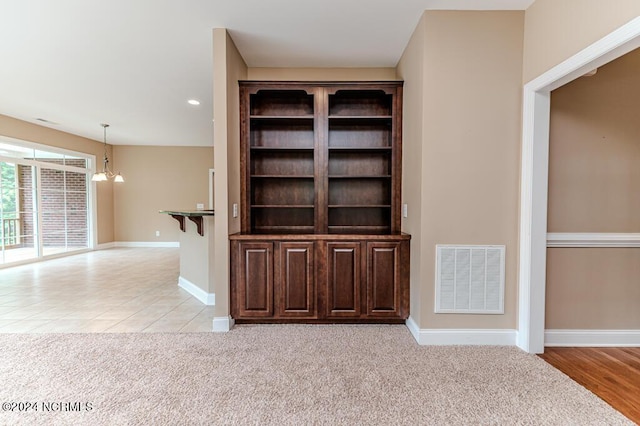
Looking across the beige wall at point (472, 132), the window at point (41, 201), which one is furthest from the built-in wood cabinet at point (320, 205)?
the window at point (41, 201)

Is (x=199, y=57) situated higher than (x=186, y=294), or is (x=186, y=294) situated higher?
(x=199, y=57)

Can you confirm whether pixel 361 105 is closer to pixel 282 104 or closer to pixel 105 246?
pixel 282 104

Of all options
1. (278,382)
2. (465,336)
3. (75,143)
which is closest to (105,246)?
(75,143)

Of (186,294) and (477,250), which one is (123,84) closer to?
(186,294)

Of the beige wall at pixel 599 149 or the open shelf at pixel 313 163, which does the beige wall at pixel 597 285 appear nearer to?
the beige wall at pixel 599 149

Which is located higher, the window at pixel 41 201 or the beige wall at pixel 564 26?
the beige wall at pixel 564 26

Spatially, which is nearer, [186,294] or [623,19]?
[623,19]

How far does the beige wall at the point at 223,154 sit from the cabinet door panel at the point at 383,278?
4.34ft

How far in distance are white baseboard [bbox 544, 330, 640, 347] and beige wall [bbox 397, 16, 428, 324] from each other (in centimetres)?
110

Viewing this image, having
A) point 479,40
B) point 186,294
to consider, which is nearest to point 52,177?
point 186,294

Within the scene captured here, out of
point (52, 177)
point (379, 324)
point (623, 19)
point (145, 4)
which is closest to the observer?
point (623, 19)

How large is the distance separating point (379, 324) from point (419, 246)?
2.99ft

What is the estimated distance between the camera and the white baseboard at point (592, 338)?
96.6 inches

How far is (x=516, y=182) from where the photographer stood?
2449 millimetres
